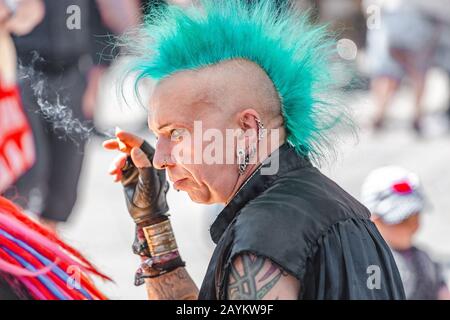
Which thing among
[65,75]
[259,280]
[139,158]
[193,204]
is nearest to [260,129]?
[259,280]

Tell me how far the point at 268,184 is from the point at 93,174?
4721 mm

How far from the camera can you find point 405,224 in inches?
134

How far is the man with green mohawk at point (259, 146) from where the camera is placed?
162 centimetres

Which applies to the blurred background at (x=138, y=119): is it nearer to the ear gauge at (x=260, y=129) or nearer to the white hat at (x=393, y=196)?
the white hat at (x=393, y=196)

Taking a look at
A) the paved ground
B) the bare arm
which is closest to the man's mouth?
the bare arm

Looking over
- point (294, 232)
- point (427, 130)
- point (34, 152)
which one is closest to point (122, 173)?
point (294, 232)

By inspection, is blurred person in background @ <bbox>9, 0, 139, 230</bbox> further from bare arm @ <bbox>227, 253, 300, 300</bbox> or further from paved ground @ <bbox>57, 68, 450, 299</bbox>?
bare arm @ <bbox>227, 253, 300, 300</bbox>

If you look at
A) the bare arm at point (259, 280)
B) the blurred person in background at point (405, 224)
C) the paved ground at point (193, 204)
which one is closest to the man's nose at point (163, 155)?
the bare arm at point (259, 280)

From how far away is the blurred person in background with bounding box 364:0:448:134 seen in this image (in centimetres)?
639

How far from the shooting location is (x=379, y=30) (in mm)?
6633

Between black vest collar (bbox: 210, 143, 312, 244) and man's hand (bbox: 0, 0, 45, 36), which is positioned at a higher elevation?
man's hand (bbox: 0, 0, 45, 36)

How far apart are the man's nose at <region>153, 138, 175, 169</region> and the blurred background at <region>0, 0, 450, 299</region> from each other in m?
0.34

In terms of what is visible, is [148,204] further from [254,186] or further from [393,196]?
[393,196]

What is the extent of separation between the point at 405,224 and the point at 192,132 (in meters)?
1.83
